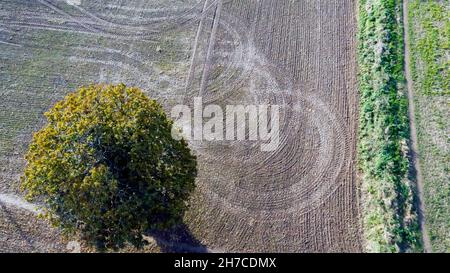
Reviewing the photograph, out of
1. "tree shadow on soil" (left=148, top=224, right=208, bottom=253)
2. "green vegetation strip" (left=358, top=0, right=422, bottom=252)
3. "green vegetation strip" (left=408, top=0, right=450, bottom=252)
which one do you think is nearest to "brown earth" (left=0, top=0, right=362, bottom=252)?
"tree shadow on soil" (left=148, top=224, right=208, bottom=253)

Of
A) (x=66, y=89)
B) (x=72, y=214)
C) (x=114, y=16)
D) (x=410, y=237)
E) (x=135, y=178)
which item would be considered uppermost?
(x=114, y=16)

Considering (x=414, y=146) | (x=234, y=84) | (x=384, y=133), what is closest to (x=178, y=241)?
(x=234, y=84)

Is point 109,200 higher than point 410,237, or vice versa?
point 109,200

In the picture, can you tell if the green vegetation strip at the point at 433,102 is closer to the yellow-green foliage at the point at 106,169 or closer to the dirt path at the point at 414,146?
the dirt path at the point at 414,146

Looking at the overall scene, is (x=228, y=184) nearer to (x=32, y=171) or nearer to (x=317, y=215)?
(x=317, y=215)

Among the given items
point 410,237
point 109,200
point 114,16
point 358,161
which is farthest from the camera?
point 114,16

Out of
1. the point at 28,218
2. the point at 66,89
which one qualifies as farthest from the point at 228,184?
the point at 66,89

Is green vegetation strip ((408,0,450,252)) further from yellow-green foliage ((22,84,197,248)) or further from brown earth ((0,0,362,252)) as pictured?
yellow-green foliage ((22,84,197,248))
